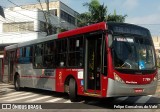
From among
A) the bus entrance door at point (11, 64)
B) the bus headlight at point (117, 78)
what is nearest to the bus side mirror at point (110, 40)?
the bus headlight at point (117, 78)

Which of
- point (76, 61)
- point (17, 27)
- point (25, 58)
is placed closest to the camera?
point (76, 61)

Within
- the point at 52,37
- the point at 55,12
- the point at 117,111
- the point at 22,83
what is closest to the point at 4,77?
the point at 22,83

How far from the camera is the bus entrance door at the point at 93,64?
1316 cm

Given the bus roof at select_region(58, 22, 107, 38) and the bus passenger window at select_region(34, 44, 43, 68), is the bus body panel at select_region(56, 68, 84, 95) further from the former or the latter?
the bus passenger window at select_region(34, 44, 43, 68)

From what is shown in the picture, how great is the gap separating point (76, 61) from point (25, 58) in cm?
647

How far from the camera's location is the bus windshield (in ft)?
41.4

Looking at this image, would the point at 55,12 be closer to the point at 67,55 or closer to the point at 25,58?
the point at 25,58

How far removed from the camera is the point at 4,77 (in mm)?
23891

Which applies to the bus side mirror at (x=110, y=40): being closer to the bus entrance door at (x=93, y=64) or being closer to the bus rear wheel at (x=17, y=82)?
the bus entrance door at (x=93, y=64)

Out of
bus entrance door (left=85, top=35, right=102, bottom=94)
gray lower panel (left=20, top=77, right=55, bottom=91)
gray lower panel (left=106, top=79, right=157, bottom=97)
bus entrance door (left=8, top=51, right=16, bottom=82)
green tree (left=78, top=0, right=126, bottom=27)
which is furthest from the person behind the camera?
green tree (left=78, top=0, right=126, bottom=27)

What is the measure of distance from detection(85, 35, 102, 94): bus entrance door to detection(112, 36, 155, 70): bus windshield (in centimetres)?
73

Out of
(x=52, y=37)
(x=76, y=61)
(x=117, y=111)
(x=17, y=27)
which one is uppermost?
(x=17, y=27)

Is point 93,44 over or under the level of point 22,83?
over

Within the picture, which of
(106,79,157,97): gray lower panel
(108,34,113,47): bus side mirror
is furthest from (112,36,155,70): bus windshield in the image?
(106,79,157,97): gray lower panel
